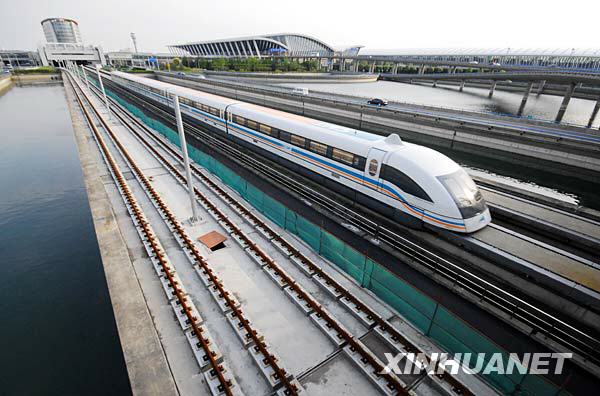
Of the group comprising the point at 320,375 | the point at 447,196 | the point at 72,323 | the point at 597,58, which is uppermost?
the point at 597,58

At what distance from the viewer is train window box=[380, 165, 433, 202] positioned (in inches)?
457

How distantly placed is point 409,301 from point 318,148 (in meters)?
10.0

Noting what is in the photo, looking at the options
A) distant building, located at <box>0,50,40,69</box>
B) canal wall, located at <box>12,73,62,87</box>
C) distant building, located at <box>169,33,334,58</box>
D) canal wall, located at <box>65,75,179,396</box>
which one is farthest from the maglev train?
distant building, located at <box>0,50,40,69</box>

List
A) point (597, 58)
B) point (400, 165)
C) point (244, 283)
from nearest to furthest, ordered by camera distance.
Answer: point (244, 283) → point (400, 165) → point (597, 58)

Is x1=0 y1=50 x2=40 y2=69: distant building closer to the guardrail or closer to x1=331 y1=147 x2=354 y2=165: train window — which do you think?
the guardrail

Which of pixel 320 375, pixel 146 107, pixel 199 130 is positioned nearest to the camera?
pixel 320 375

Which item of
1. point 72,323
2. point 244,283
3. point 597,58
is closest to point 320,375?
point 244,283

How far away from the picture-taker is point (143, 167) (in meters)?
20.7

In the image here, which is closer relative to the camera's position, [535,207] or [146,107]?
[535,207]

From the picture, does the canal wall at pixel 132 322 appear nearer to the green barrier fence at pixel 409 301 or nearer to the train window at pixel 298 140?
the green barrier fence at pixel 409 301

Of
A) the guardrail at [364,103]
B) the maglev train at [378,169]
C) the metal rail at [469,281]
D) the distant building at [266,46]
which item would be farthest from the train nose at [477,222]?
the distant building at [266,46]

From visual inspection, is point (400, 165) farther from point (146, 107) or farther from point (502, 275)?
point (146, 107)

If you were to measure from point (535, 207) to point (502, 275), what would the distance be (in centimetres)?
689

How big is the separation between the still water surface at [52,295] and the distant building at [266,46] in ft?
529
